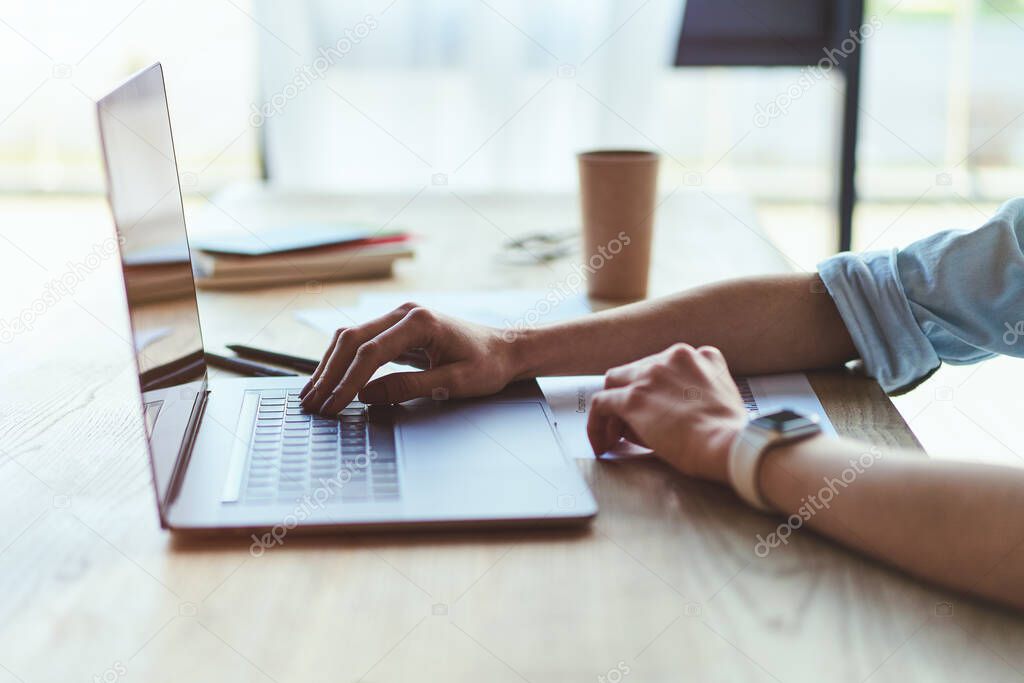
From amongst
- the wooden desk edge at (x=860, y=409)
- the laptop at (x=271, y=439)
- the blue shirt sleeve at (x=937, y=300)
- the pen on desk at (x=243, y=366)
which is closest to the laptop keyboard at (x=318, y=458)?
the laptop at (x=271, y=439)

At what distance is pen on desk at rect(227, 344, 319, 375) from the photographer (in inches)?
41.4

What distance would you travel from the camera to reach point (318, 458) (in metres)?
0.79

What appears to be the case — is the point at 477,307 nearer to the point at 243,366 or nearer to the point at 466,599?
the point at 243,366

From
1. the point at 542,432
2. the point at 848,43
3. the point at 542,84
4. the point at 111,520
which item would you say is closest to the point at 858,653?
the point at 542,432

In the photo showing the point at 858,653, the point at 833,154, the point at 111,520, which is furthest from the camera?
the point at 833,154

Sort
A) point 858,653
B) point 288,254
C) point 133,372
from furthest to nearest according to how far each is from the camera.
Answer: point 288,254 → point 133,372 → point 858,653

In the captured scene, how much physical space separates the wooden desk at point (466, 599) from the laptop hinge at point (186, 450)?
0.02m

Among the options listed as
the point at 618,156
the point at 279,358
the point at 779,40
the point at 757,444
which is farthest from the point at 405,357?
the point at 779,40

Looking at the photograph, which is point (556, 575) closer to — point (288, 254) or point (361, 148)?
point (288, 254)

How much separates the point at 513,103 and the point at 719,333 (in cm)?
211

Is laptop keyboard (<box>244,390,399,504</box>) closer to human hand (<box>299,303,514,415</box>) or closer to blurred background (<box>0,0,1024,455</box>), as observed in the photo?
human hand (<box>299,303,514,415</box>)

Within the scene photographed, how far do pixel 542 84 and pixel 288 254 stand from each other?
1.77 meters

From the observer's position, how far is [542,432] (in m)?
0.85

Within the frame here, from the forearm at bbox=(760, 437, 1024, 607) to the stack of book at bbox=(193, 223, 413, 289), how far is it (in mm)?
A: 863
